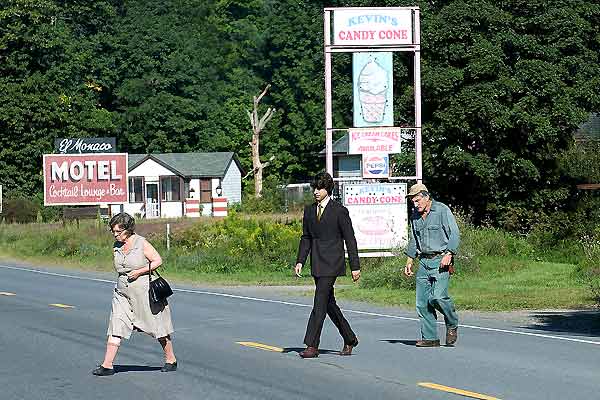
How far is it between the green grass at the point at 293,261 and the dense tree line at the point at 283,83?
489 centimetres

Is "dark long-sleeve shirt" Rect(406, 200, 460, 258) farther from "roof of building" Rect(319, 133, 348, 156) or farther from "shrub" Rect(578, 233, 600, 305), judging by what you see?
"roof of building" Rect(319, 133, 348, 156)

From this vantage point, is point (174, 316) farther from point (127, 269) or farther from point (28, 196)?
point (28, 196)

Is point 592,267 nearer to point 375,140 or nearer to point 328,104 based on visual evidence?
point 375,140

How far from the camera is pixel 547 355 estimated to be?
1492 cm

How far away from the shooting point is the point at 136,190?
279 feet

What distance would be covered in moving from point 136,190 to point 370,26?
177 feet

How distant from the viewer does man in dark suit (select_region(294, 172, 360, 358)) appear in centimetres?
1446

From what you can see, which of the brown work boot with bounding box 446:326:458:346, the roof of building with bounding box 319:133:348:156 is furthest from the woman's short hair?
the roof of building with bounding box 319:133:348:156

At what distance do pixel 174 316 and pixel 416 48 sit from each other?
542 inches

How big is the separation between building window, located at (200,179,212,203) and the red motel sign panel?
3085 centimetres

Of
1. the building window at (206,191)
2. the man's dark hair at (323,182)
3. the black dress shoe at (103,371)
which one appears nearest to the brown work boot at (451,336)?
the man's dark hair at (323,182)

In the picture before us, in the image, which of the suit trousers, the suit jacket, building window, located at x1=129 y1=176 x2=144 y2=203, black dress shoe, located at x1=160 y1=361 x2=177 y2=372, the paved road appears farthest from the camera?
building window, located at x1=129 y1=176 x2=144 y2=203

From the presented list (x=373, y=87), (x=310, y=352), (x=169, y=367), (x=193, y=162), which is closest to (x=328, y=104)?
(x=373, y=87)

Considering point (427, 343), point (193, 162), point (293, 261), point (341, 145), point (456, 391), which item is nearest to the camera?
point (456, 391)
